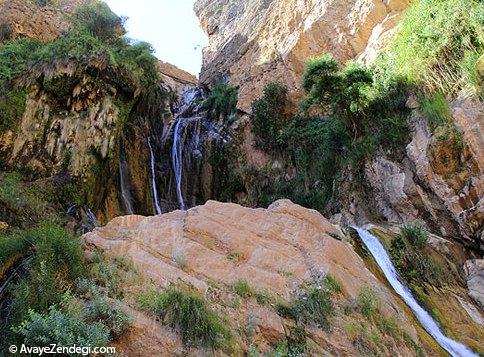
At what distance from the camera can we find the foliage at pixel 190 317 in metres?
5.27

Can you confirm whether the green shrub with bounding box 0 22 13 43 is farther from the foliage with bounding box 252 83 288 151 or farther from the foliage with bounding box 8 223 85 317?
the foliage with bounding box 8 223 85 317

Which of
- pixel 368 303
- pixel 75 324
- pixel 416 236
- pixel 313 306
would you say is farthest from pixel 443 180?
pixel 75 324

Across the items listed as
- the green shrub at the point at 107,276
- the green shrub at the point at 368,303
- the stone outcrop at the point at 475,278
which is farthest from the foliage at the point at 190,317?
the stone outcrop at the point at 475,278

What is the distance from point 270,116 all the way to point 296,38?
5.04 m

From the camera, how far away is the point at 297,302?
6473mm

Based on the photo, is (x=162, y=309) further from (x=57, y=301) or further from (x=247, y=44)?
(x=247, y=44)

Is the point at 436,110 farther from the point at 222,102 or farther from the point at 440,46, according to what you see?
the point at 222,102

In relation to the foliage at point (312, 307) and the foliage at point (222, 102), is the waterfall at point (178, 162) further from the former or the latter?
the foliage at point (312, 307)

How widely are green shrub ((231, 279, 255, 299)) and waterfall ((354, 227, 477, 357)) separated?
3.54 meters

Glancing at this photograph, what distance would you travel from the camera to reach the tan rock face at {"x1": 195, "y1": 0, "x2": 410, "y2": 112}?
19.9 meters

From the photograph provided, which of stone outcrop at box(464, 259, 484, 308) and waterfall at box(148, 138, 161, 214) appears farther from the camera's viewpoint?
waterfall at box(148, 138, 161, 214)

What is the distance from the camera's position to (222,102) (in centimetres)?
2339

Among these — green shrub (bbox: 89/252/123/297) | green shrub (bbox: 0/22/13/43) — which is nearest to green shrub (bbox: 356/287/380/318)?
green shrub (bbox: 89/252/123/297)

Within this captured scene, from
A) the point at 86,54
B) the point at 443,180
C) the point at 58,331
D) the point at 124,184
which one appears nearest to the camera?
the point at 58,331
